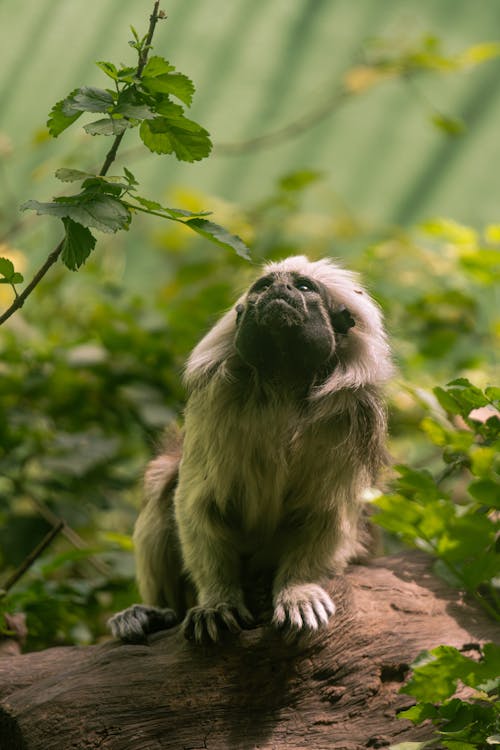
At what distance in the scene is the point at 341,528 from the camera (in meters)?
3.21

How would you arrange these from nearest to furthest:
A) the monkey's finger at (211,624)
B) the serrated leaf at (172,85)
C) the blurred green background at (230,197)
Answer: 1. the serrated leaf at (172,85)
2. the monkey's finger at (211,624)
3. the blurred green background at (230,197)

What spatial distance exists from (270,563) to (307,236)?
3.58 meters

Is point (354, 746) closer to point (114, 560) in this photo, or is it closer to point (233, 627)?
point (233, 627)

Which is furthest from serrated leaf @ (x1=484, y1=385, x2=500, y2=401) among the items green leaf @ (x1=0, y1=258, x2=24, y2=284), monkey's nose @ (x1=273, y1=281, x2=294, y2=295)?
green leaf @ (x1=0, y1=258, x2=24, y2=284)

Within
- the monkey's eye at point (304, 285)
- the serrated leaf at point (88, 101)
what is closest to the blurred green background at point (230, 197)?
the monkey's eye at point (304, 285)

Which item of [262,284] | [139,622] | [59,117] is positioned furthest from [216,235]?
[139,622]

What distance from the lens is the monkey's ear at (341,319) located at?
3334 millimetres

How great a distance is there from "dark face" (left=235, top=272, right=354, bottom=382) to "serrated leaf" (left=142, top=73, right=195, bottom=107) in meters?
0.93

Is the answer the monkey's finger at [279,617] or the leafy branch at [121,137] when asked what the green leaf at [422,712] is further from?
the leafy branch at [121,137]

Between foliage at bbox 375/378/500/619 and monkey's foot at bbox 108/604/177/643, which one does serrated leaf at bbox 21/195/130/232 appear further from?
monkey's foot at bbox 108/604/177/643

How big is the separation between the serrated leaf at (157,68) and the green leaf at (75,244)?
1.40 feet

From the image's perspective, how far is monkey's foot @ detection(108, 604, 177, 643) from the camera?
320 cm

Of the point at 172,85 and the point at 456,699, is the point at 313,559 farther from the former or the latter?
the point at 172,85

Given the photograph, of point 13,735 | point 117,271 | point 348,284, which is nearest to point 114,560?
point 13,735
